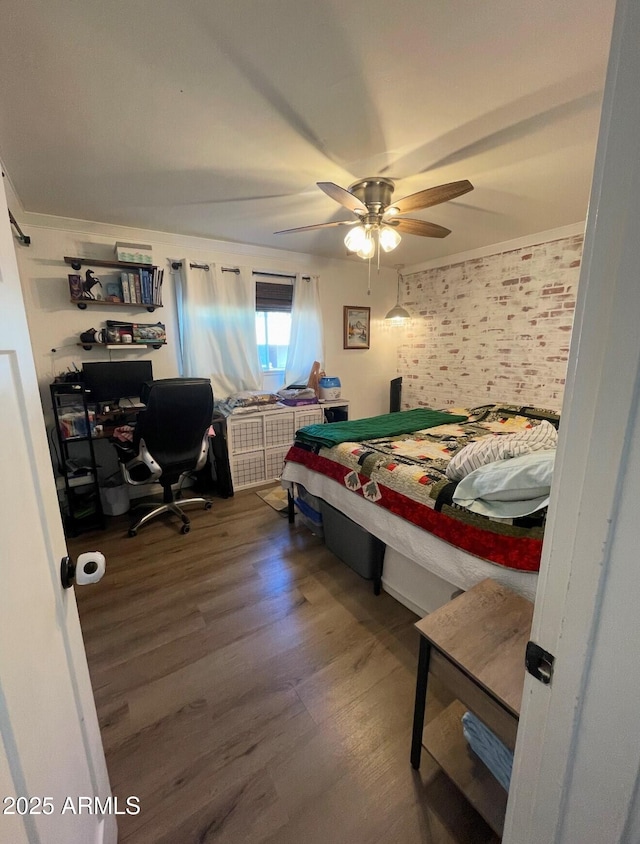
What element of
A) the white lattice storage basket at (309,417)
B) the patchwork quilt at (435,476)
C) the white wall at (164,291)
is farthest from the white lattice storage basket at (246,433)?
the patchwork quilt at (435,476)

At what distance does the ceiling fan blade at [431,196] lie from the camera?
175 centimetres

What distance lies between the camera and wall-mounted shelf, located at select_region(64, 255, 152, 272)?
2.74 m

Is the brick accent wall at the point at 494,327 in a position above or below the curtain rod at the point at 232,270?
below

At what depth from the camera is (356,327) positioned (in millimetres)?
4473

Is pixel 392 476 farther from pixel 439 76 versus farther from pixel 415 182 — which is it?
pixel 415 182

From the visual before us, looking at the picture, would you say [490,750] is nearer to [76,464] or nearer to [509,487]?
[509,487]

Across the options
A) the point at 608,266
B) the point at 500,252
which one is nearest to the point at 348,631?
the point at 608,266

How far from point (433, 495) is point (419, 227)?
71.1 inches

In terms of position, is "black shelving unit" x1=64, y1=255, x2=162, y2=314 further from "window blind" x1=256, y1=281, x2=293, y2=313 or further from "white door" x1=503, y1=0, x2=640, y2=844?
"white door" x1=503, y1=0, x2=640, y2=844

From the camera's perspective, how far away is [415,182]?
224 centimetres

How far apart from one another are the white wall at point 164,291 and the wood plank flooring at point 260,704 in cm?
173

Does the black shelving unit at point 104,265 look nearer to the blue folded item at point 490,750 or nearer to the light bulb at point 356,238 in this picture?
the light bulb at point 356,238

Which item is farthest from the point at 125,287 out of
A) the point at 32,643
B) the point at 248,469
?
the point at 32,643

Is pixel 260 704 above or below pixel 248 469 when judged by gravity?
below
